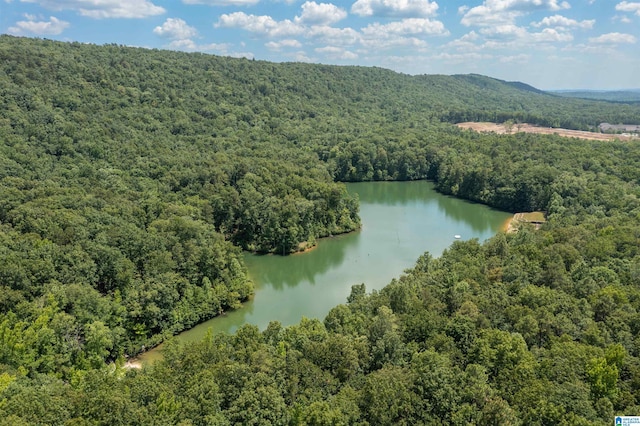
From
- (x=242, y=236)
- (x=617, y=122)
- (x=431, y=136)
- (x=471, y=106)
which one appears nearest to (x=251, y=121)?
(x=431, y=136)

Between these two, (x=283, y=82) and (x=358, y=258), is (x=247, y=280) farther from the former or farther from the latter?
(x=283, y=82)

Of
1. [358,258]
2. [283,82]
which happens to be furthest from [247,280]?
[283,82]

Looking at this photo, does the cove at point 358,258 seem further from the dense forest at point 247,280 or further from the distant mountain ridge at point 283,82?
the distant mountain ridge at point 283,82

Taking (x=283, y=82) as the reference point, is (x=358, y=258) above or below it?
below

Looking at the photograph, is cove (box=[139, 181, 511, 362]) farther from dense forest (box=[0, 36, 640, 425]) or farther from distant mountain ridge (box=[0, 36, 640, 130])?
distant mountain ridge (box=[0, 36, 640, 130])

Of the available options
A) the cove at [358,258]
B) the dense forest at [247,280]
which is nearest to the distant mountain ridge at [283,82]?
the dense forest at [247,280]

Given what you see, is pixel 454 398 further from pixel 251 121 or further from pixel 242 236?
pixel 251 121
